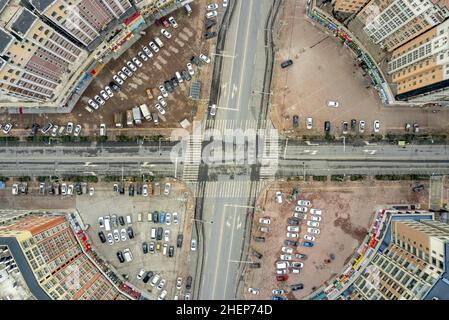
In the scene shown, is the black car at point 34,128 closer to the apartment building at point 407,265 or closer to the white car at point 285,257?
the white car at point 285,257

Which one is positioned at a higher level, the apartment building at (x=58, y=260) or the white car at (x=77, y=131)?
the white car at (x=77, y=131)

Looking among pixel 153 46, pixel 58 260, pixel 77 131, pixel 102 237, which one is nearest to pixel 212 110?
pixel 153 46

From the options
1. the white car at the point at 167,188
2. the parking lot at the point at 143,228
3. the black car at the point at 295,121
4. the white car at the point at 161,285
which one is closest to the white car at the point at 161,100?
the parking lot at the point at 143,228

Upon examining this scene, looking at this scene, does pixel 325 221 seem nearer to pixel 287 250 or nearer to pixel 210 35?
pixel 287 250

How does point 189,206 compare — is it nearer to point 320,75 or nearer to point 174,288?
point 174,288

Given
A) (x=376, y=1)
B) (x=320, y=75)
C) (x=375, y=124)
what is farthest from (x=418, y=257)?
(x=376, y=1)
